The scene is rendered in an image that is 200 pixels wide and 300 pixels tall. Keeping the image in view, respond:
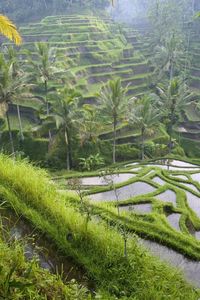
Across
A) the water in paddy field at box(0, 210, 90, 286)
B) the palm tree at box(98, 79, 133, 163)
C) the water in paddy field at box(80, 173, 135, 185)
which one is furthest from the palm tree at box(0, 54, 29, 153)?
the water in paddy field at box(0, 210, 90, 286)

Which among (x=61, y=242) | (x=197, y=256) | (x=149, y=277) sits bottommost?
(x=197, y=256)

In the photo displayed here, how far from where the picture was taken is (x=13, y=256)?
345 centimetres

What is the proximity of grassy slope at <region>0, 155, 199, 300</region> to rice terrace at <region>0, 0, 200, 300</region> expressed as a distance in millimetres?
15

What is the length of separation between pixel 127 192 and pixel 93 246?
318 inches

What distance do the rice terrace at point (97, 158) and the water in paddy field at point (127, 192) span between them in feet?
0.20

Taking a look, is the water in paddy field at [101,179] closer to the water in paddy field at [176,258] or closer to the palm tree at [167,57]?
the water in paddy field at [176,258]

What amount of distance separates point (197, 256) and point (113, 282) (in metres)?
3.44

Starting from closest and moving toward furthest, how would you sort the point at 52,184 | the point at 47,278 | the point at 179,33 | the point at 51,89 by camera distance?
the point at 47,278, the point at 52,184, the point at 51,89, the point at 179,33

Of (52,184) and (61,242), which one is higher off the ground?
(52,184)

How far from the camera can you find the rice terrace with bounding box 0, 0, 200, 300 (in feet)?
13.6

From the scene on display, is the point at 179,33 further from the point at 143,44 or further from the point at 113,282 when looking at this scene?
the point at 113,282

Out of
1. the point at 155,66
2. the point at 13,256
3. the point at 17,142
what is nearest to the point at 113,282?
the point at 13,256

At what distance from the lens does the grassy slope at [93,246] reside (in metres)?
4.00

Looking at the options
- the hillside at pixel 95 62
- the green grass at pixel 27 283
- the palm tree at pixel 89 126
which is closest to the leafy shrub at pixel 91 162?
the palm tree at pixel 89 126
